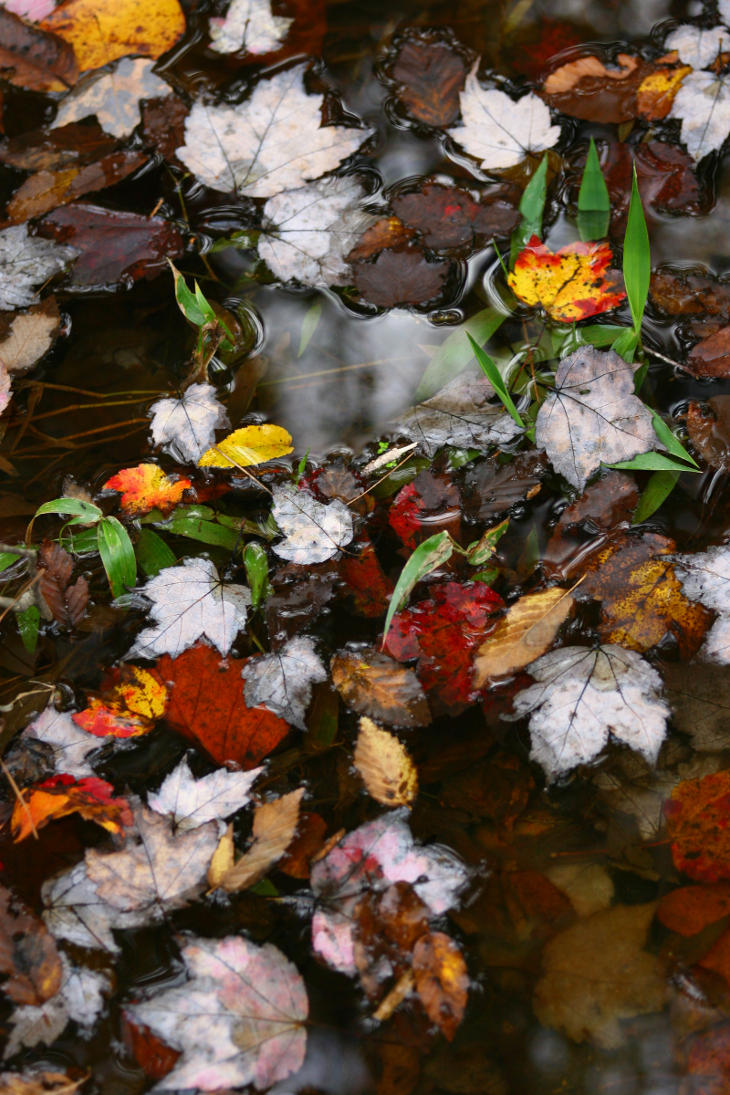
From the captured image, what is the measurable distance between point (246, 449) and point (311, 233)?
0.60m

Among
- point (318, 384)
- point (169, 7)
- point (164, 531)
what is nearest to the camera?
point (164, 531)

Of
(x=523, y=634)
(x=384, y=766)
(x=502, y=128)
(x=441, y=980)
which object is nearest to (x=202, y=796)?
(x=384, y=766)

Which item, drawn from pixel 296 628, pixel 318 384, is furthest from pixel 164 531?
pixel 318 384

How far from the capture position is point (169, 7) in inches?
84.0

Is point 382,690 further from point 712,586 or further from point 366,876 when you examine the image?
point 712,586

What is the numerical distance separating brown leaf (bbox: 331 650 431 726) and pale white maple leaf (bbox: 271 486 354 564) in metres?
0.24

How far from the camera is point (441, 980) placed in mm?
1329

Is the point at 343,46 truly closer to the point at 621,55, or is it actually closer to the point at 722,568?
the point at 621,55

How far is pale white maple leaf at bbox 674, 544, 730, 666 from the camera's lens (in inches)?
60.2

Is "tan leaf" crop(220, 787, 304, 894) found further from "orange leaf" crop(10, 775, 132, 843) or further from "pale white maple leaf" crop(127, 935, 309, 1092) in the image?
"orange leaf" crop(10, 775, 132, 843)

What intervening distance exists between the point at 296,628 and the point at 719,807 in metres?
0.91

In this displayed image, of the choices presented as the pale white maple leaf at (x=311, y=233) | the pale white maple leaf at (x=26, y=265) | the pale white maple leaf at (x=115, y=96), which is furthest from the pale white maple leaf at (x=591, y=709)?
the pale white maple leaf at (x=115, y=96)

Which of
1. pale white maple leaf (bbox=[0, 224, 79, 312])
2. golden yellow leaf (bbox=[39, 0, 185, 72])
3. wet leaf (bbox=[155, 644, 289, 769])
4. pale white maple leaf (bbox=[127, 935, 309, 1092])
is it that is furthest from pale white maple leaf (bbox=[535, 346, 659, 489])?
golden yellow leaf (bbox=[39, 0, 185, 72])

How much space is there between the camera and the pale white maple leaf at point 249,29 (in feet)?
6.89
